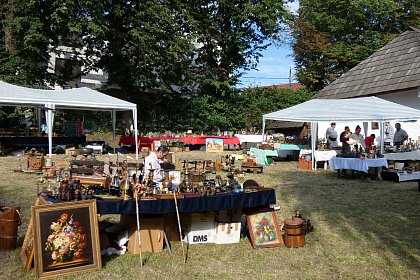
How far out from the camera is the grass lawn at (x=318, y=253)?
179 inches

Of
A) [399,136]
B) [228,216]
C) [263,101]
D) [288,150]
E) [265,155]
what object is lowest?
[228,216]

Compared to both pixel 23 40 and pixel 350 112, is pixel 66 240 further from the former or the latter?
pixel 23 40

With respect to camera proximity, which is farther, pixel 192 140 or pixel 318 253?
pixel 192 140

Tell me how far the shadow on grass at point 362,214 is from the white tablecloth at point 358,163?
35 centimetres

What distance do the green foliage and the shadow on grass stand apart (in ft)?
49.9

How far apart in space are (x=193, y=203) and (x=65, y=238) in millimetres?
1532

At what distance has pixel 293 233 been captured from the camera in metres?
Answer: 5.43

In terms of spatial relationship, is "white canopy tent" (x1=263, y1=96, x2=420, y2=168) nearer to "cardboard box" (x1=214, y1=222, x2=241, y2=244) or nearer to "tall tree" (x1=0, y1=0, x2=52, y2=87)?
"cardboard box" (x1=214, y1=222, x2=241, y2=244)

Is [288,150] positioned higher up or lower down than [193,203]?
higher up

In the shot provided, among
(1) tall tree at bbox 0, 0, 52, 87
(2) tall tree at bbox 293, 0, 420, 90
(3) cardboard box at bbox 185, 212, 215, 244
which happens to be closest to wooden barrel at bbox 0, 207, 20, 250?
(3) cardboard box at bbox 185, 212, 215, 244

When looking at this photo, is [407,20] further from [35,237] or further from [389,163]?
[35,237]

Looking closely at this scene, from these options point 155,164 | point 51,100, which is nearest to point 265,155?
point 51,100

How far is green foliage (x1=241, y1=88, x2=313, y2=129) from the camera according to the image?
87.1 feet

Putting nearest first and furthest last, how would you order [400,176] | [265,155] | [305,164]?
[400,176], [305,164], [265,155]
